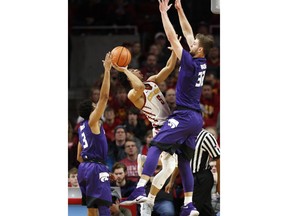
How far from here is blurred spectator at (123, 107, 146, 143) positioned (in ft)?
40.7

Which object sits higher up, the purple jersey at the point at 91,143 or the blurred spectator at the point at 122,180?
the purple jersey at the point at 91,143

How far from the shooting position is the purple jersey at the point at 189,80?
365 inches

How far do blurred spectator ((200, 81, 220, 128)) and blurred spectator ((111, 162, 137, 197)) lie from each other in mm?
2204

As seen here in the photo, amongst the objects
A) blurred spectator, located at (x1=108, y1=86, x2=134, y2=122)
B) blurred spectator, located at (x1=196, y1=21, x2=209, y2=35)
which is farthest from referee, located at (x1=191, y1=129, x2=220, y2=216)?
blurred spectator, located at (x1=196, y1=21, x2=209, y2=35)

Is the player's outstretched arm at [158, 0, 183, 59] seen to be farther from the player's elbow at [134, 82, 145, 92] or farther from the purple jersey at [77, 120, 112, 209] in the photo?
the purple jersey at [77, 120, 112, 209]

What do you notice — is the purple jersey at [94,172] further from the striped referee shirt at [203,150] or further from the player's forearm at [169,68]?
the striped referee shirt at [203,150]

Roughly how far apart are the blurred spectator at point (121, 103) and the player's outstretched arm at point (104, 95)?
10.5 feet

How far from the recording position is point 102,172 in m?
9.82

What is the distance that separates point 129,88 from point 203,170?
241 cm

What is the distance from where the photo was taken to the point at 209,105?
1316 cm

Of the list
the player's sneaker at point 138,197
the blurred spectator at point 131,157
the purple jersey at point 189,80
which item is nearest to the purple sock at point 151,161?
the player's sneaker at point 138,197
